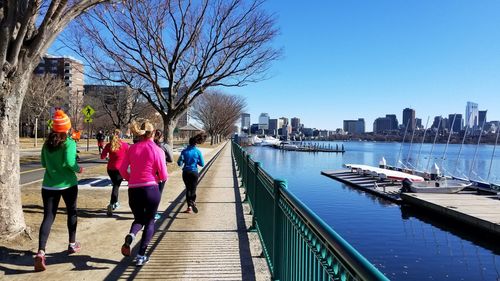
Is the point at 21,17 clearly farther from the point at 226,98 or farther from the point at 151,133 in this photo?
the point at 226,98

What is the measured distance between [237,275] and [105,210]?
522 centimetres

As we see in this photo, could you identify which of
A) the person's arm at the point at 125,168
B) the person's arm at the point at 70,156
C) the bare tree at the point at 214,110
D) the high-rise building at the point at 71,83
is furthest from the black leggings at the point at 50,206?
the bare tree at the point at 214,110

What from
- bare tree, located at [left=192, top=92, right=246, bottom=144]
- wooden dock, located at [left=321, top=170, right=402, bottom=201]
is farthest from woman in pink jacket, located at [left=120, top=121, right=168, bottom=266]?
bare tree, located at [left=192, top=92, right=246, bottom=144]

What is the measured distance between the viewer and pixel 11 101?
6.27 metres

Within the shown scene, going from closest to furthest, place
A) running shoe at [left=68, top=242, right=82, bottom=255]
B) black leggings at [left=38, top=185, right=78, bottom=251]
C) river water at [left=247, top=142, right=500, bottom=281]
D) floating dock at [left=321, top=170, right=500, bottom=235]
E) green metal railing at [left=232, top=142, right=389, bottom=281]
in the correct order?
green metal railing at [left=232, top=142, right=389, bottom=281], black leggings at [left=38, top=185, right=78, bottom=251], running shoe at [left=68, top=242, right=82, bottom=255], river water at [left=247, top=142, right=500, bottom=281], floating dock at [left=321, top=170, right=500, bottom=235]

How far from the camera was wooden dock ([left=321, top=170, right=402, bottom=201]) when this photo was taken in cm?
3369

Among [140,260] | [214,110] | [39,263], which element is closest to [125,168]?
[140,260]

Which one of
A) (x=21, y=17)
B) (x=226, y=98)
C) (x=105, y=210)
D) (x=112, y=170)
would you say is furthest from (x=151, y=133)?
(x=226, y=98)

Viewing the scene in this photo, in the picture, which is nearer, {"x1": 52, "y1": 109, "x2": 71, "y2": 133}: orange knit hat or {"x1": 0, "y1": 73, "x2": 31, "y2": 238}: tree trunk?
{"x1": 52, "y1": 109, "x2": 71, "y2": 133}: orange knit hat

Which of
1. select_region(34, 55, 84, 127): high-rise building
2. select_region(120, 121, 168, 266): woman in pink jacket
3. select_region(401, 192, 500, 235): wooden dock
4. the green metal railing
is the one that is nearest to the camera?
the green metal railing

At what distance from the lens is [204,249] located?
21.4 ft

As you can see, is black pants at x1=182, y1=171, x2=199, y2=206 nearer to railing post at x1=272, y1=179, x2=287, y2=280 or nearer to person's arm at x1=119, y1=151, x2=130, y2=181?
person's arm at x1=119, y1=151, x2=130, y2=181

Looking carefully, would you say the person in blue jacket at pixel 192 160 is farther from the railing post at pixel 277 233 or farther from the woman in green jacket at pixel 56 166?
the railing post at pixel 277 233

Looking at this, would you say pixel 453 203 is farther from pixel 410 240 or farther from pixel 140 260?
pixel 140 260
